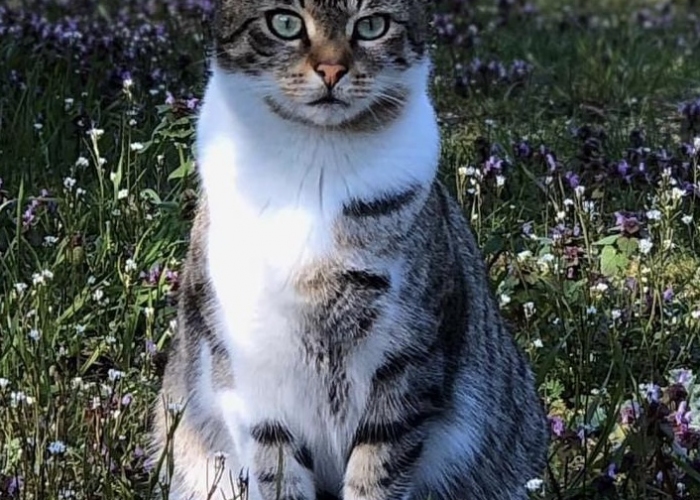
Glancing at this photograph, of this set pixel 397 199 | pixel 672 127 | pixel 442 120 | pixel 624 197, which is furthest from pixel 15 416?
pixel 672 127

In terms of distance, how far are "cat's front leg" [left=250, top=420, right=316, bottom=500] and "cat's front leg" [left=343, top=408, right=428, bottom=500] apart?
0.37 feet

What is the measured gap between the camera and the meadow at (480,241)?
329 centimetres

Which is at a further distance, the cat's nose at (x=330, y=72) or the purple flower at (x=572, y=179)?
the purple flower at (x=572, y=179)

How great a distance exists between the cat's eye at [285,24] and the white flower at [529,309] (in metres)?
1.38

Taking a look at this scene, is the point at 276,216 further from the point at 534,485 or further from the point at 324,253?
the point at 534,485

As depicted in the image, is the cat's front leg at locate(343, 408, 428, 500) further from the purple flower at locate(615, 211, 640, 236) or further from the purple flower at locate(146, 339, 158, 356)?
the purple flower at locate(615, 211, 640, 236)

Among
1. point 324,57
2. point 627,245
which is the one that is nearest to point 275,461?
point 324,57

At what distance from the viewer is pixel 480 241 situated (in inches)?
170

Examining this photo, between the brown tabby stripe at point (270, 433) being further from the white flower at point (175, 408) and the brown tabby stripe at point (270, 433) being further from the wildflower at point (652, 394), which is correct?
the wildflower at point (652, 394)

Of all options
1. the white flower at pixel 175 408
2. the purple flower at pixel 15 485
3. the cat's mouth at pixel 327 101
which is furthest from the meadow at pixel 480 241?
the cat's mouth at pixel 327 101

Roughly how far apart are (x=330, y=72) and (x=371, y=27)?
0.17m

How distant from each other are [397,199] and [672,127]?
10.9 ft

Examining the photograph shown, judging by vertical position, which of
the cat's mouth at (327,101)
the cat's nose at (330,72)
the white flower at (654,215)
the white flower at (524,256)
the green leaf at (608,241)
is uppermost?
the cat's nose at (330,72)

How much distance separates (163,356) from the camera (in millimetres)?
3674
